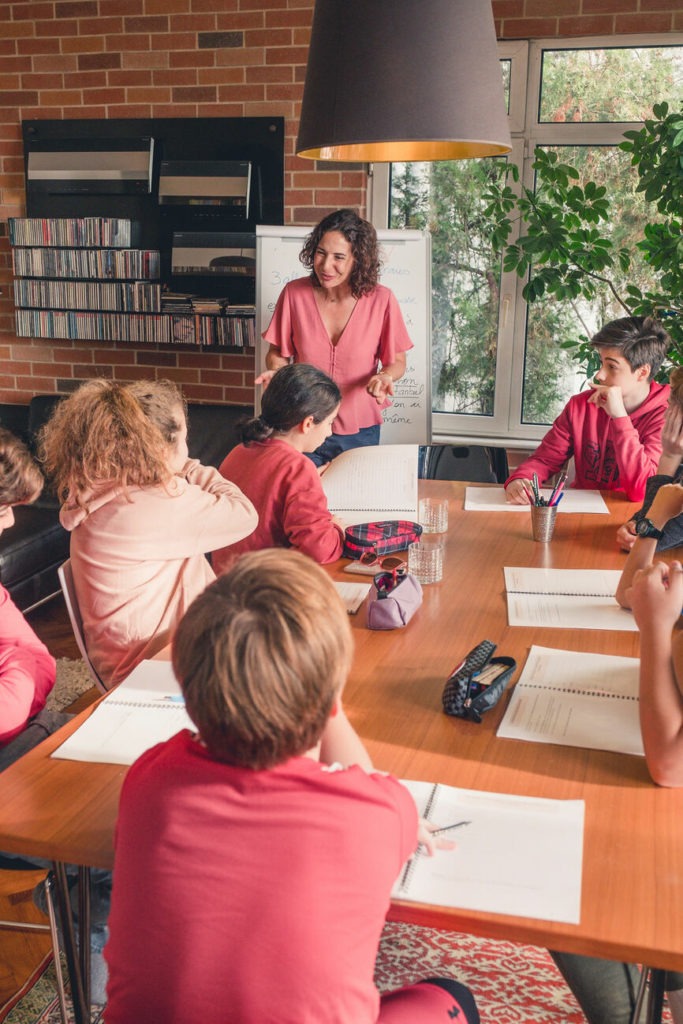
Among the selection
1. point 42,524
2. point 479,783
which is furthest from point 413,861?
point 42,524

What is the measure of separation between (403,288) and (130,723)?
3.02 m

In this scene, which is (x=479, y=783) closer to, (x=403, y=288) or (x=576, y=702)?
(x=576, y=702)

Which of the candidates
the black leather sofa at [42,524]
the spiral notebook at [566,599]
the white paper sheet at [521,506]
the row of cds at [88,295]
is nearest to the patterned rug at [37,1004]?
the spiral notebook at [566,599]

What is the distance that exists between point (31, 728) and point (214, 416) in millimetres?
2722

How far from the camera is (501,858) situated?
1.12 metres

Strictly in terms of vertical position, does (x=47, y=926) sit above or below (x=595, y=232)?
below

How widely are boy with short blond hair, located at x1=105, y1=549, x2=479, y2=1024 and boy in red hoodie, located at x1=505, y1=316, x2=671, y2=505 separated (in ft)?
5.87

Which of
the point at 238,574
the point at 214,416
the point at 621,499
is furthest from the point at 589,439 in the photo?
the point at 238,574

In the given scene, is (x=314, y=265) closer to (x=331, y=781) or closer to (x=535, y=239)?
(x=535, y=239)

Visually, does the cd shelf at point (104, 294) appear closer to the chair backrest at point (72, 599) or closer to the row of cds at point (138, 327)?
the row of cds at point (138, 327)

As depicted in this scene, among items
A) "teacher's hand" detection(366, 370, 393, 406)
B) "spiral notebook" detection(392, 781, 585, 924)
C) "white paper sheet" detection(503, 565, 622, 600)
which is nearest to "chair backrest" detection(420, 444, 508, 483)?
"teacher's hand" detection(366, 370, 393, 406)

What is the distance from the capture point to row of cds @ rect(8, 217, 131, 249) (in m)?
4.54

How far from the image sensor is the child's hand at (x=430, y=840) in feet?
3.68

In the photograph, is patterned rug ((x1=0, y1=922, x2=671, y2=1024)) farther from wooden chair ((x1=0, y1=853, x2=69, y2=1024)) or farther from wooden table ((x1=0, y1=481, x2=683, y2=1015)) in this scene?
wooden table ((x1=0, y1=481, x2=683, y2=1015))
